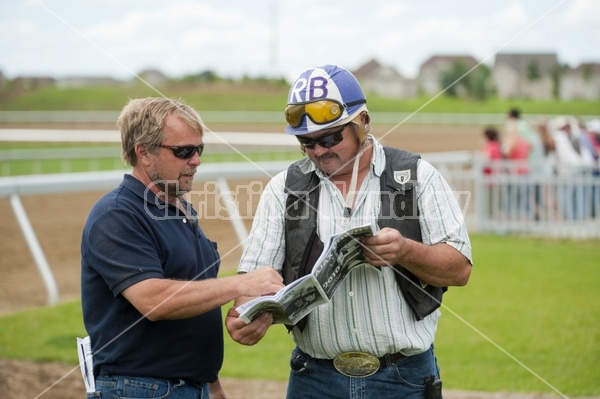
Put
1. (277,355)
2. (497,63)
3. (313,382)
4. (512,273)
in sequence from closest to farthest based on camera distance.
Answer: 1. (313,382)
2. (277,355)
3. (512,273)
4. (497,63)

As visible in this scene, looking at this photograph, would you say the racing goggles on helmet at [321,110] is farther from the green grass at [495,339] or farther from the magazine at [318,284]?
the green grass at [495,339]

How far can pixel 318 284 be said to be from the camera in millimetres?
2926

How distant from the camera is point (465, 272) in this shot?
3232mm

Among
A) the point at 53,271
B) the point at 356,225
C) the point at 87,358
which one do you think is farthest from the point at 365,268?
the point at 53,271

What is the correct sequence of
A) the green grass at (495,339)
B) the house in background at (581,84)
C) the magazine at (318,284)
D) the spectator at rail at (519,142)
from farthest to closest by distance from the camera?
the house in background at (581,84) < the spectator at rail at (519,142) < the green grass at (495,339) < the magazine at (318,284)

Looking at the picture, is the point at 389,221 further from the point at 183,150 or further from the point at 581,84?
the point at 581,84

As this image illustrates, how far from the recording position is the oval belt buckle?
323 cm

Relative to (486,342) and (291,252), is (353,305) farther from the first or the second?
(486,342)

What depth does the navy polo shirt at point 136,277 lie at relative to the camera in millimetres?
3055

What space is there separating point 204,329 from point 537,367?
4.18m

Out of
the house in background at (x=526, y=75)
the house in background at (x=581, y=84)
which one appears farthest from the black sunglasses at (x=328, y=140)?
the house in background at (x=581, y=84)

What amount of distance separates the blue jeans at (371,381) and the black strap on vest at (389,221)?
0.21 meters

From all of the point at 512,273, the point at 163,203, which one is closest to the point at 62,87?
the point at 512,273

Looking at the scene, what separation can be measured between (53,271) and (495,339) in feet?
18.9
